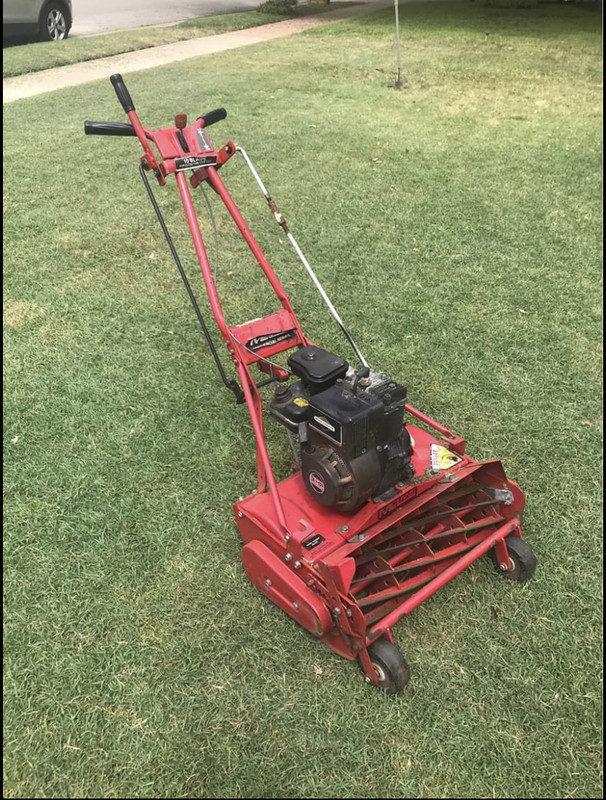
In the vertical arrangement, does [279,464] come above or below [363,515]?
below

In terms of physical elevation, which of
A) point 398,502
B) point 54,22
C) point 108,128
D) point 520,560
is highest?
point 54,22

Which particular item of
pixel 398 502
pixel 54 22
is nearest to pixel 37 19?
pixel 54 22

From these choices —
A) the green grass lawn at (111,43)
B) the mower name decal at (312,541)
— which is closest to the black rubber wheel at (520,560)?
the mower name decal at (312,541)

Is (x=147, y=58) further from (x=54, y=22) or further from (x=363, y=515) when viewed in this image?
(x=363, y=515)

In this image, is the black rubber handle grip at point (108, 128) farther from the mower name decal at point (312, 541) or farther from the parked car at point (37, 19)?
the parked car at point (37, 19)

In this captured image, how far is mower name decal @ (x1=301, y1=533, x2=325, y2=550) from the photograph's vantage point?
7.38ft

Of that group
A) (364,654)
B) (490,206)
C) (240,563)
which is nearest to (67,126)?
(490,206)

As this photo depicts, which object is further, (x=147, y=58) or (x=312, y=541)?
(x=147, y=58)

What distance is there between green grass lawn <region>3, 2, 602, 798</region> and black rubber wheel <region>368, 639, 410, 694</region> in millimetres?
74

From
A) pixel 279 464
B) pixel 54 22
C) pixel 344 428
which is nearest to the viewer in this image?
pixel 344 428

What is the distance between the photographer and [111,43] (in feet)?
40.7

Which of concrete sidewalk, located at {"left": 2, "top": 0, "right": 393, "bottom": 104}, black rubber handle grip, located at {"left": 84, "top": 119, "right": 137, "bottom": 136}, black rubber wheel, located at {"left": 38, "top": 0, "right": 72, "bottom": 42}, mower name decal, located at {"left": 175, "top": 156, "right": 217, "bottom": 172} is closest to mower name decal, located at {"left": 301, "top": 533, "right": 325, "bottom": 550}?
mower name decal, located at {"left": 175, "top": 156, "right": 217, "bottom": 172}

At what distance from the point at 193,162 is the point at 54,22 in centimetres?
1269

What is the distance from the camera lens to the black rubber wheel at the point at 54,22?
12492 millimetres
